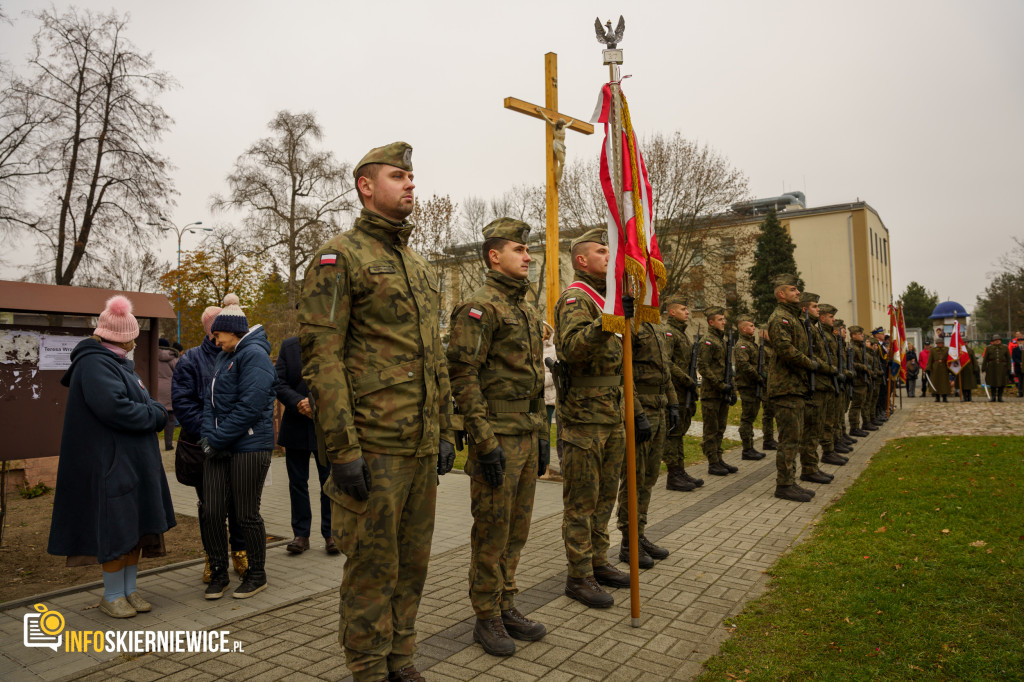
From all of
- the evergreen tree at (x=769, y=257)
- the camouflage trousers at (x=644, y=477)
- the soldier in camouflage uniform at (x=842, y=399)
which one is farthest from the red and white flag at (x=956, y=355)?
the camouflage trousers at (x=644, y=477)

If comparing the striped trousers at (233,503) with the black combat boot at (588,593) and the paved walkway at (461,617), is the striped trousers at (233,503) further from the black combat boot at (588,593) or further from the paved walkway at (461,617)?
the black combat boot at (588,593)

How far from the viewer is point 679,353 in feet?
29.6

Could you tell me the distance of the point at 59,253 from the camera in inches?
696

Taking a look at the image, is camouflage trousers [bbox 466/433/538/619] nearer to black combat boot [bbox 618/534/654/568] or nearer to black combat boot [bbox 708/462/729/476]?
black combat boot [bbox 618/534/654/568]

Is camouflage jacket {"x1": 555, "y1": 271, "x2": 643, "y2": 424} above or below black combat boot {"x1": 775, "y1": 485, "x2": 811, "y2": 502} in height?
above

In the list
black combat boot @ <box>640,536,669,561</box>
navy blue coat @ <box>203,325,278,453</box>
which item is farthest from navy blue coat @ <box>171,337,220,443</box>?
black combat boot @ <box>640,536,669,561</box>

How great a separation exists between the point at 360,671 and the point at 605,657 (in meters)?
1.47

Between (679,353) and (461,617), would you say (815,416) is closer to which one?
(679,353)

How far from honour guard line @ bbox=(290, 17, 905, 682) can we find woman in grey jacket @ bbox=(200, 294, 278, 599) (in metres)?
1.72

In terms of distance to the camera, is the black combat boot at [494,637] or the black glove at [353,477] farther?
the black combat boot at [494,637]

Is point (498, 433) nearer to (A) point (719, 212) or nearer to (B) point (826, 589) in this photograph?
(B) point (826, 589)

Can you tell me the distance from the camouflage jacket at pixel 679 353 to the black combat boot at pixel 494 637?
217 inches

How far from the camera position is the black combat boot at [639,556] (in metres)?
5.34

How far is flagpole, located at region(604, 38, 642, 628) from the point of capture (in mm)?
4137
